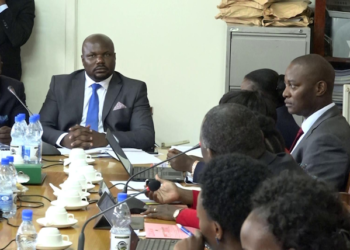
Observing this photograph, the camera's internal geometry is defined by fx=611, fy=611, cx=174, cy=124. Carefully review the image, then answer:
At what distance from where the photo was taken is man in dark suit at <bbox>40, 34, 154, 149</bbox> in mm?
3975

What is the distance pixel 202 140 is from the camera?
2.21 meters

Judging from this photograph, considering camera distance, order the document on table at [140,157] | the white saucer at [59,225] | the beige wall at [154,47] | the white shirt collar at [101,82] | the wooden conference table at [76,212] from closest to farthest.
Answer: the wooden conference table at [76,212]
the white saucer at [59,225]
the document on table at [140,157]
the white shirt collar at [101,82]
the beige wall at [154,47]

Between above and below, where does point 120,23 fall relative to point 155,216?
above

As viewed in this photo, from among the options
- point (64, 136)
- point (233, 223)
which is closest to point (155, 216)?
point (233, 223)

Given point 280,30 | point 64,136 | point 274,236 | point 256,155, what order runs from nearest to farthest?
point 274,236 < point 256,155 < point 64,136 < point 280,30

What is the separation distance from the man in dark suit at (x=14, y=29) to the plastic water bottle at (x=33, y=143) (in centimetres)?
161

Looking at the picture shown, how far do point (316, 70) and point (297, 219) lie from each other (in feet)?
7.19

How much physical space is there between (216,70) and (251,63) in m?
0.49

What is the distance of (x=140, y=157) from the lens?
345 centimetres

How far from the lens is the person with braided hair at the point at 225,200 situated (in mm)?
1574

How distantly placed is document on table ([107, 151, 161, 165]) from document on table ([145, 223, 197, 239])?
3.69 ft

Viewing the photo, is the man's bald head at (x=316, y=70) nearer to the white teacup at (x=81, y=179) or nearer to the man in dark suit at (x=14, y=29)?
the white teacup at (x=81, y=179)

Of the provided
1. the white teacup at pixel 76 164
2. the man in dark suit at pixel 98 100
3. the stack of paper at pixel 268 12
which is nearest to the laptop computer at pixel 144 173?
the white teacup at pixel 76 164

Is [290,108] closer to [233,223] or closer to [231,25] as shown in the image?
[231,25]
